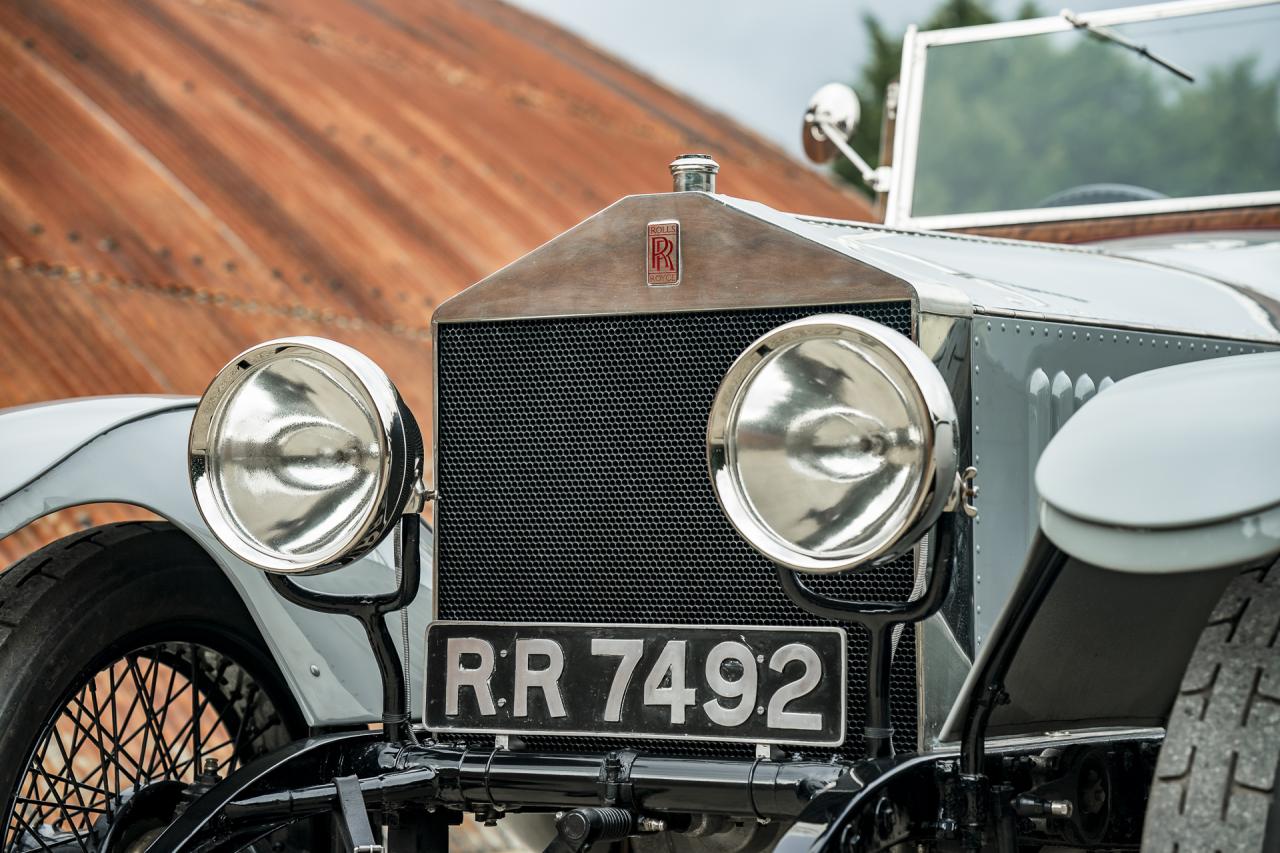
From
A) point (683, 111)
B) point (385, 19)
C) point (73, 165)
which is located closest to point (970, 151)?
point (73, 165)

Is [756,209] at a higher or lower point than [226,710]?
higher

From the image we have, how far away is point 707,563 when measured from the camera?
225cm

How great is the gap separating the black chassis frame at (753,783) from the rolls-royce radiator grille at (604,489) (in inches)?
5.6

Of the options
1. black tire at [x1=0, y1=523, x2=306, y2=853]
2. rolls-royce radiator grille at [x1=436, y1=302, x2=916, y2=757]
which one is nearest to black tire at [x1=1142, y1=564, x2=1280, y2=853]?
rolls-royce radiator grille at [x1=436, y1=302, x2=916, y2=757]

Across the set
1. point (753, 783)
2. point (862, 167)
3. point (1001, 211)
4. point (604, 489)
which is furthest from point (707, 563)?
point (862, 167)

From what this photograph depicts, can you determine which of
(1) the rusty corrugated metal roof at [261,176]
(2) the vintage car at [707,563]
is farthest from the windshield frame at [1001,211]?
(1) the rusty corrugated metal roof at [261,176]

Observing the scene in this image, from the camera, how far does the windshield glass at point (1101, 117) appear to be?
3594 mm

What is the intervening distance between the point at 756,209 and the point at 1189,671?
881mm

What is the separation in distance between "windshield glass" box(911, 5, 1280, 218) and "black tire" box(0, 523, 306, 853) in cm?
195

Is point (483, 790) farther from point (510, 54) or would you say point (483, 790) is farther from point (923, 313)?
point (510, 54)

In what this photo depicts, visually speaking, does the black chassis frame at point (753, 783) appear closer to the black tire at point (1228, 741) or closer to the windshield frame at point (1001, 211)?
the black tire at point (1228, 741)

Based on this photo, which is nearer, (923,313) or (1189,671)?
(1189,671)

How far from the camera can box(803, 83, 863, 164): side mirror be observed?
3.96 metres

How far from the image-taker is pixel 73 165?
579cm
